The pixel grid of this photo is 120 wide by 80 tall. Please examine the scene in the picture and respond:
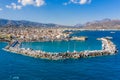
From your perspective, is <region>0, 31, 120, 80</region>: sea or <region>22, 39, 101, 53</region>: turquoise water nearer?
<region>0, 31, 120, 80</region>: sea

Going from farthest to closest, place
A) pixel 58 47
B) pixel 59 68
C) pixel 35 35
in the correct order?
pixel 35 35
pixel 58 47
pixel 59 68

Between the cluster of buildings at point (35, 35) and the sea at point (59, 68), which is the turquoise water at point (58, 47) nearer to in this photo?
the sea at point (59, 68)

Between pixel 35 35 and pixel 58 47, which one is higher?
pixel 35 35

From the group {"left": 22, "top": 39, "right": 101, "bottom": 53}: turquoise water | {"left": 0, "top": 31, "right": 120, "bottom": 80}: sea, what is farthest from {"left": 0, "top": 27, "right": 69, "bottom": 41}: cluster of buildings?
{"left": 0, "top": 31, "right": 120, "bottom": 80}: sea

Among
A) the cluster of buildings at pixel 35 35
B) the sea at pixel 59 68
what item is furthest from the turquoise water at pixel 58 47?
the cluster of buildings at pixel 35 35

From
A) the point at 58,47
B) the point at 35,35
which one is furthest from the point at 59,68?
the point at 35,35

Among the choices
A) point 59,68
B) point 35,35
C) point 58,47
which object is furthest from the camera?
point 35,35

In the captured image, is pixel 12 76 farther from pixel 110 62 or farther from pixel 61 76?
pixel 110 62

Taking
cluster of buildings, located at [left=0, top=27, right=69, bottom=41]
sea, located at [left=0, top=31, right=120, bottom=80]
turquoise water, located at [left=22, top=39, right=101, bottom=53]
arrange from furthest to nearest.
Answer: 1. cluster of buildings, located at [left=0, top=27, right=69, bottom=41]
2. turquoise water, located at [left=22, top=39, right=101, bottom=53]
3. sea, located at [left=0, top=31, right=120, bottom=80]

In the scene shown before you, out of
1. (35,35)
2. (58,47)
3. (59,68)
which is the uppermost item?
(35,35)

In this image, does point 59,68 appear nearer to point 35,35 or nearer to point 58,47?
point 58,47

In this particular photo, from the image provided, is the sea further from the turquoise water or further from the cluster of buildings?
the cluster of buildings
